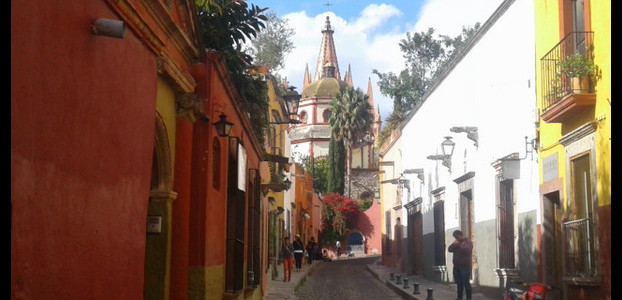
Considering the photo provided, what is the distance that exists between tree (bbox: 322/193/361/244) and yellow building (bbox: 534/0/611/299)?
43.7m

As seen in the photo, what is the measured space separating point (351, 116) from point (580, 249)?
48865 millimetres

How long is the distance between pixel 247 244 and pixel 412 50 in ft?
109

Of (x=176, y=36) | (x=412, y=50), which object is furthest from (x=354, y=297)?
(x=412, y=50)

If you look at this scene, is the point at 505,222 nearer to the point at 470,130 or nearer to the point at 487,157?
the point at 487,157

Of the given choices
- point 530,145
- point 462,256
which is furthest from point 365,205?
point 530,145

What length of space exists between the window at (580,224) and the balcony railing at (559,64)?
994 mm

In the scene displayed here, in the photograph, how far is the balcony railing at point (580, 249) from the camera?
35.9 feet

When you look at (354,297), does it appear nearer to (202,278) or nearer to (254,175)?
(254,175)

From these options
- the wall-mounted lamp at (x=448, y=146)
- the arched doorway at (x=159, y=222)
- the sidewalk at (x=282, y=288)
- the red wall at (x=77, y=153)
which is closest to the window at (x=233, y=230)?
the arched doorway at (x=159, y=222)

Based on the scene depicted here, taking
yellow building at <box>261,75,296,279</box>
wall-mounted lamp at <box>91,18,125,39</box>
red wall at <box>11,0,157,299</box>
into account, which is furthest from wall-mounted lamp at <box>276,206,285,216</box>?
wall-mounted lamp at <box>91,18,125,39</box>

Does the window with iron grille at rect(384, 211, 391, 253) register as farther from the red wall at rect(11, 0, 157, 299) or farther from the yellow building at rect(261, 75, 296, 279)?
the red wall at rect(11, 0, 157, 299)

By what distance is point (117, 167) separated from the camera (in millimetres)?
6062

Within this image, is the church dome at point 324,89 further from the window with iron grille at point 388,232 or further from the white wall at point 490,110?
the white wall at point 490,110

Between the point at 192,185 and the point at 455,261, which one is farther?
the point at 455,261
